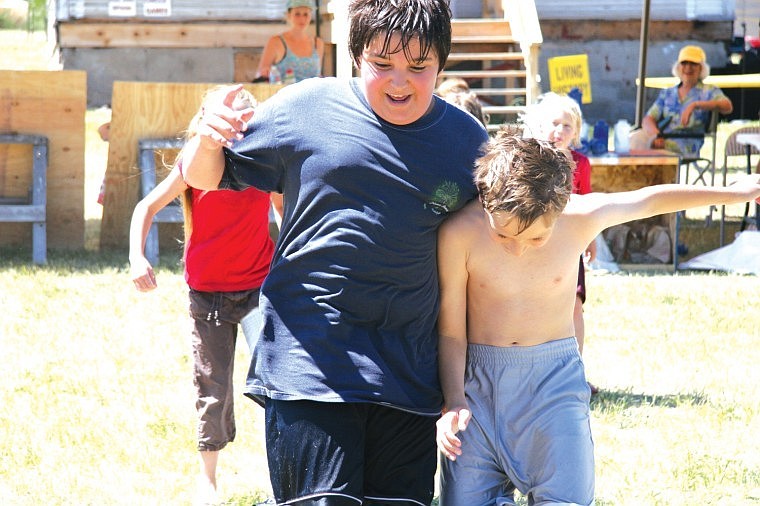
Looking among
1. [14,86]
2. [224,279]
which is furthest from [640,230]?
[224,279]

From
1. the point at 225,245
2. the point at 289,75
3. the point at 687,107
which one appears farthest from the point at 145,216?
the point at 687,107

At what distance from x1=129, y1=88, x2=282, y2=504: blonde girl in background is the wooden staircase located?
363 inches

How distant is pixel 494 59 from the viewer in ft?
47.3

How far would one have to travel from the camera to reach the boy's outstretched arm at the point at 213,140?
2564mm

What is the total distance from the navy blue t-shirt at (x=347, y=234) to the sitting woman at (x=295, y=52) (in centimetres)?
714

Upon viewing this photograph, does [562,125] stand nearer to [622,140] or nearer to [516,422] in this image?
[516,422]

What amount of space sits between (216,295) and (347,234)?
1509mm

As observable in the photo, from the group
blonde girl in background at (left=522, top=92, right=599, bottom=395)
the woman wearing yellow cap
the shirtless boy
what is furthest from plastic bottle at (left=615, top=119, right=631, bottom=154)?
the shirtless boy

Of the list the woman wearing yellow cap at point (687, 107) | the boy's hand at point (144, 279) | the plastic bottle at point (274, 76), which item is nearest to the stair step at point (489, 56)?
the woman wearing yellow cap at point (687, 107)

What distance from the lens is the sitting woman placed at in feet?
32.0

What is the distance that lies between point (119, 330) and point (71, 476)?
2499 mm

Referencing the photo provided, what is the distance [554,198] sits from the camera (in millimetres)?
2801

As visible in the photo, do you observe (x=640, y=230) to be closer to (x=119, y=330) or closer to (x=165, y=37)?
(x=119, y=330)

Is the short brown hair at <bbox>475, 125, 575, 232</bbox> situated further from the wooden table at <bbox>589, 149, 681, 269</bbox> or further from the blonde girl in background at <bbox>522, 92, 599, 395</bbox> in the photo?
the wooden table at <bbox>589, 149, 681, 269</bbox>
